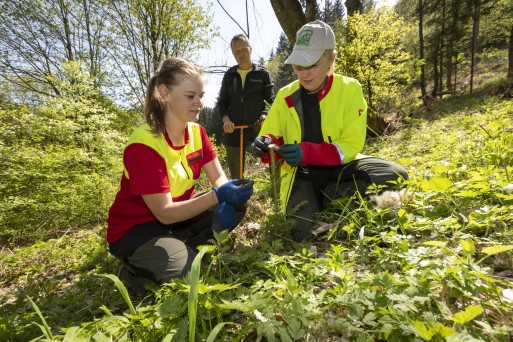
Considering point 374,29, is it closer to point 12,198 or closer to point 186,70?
point 186,70

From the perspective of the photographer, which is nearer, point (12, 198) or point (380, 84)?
point (12, 198)

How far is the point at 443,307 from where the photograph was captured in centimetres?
93

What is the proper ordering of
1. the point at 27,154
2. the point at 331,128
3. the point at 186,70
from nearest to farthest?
the point at 186,70, the point at 331,128, the point at 27,154

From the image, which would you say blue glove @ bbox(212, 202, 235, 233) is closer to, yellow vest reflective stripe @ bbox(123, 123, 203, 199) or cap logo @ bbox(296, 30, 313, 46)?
yellow vest reflective stripe @ bbox(123, 123, 203, 199)

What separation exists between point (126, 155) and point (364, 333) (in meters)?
1.85

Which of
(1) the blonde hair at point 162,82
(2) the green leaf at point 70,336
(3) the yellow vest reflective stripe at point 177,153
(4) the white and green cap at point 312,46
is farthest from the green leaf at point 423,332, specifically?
(4) the white and green cap at point 312,46

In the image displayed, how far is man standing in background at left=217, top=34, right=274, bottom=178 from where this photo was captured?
4352mm

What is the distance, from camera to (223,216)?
203cm

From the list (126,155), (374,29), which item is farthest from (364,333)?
(374,29)

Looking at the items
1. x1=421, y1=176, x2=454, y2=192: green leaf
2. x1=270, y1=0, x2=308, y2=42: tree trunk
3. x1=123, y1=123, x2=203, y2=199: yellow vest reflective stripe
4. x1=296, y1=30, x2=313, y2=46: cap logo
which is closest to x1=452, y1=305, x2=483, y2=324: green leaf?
x1=421, y1=176, x2=454, y2=192: green leaf

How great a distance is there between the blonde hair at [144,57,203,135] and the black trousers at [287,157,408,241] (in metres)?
1.32

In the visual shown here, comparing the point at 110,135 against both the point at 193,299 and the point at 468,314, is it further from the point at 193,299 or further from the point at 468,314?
the point at 468,314

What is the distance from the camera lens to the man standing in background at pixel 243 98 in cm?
435

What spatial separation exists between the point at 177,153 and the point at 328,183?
151cm
